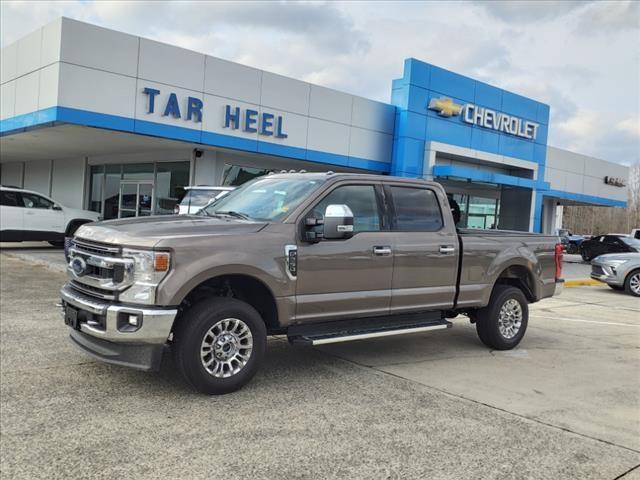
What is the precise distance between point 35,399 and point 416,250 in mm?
3886

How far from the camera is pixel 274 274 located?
5117mm

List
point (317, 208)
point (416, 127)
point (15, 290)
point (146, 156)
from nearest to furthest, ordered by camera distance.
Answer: point (317, 208)
point (15, 290)
point (146, 156)
point (416, 127)

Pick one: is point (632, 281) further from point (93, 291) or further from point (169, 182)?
point (93, 291)

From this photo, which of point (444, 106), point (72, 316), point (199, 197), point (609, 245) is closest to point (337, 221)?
point (72, 316)

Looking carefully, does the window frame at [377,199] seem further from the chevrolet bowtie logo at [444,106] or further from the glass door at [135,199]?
the chevrolet bowtie logo at [444,106]

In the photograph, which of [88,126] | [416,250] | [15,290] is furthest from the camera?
[88,126]

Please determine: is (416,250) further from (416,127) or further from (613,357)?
(416,127)

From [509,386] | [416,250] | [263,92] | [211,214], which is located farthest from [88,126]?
[509,386]

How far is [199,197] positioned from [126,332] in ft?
29.6

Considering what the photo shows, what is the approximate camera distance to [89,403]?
4605mm

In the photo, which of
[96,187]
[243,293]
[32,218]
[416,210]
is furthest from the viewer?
[96,187]

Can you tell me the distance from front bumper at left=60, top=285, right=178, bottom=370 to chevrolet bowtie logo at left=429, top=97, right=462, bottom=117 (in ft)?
61.6

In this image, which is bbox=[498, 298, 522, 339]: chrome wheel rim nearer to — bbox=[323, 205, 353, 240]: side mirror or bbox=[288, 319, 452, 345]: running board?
bbox=[288, 319, 452, 345]: running board

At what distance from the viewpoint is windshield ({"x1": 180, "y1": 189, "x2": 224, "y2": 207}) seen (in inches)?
516
